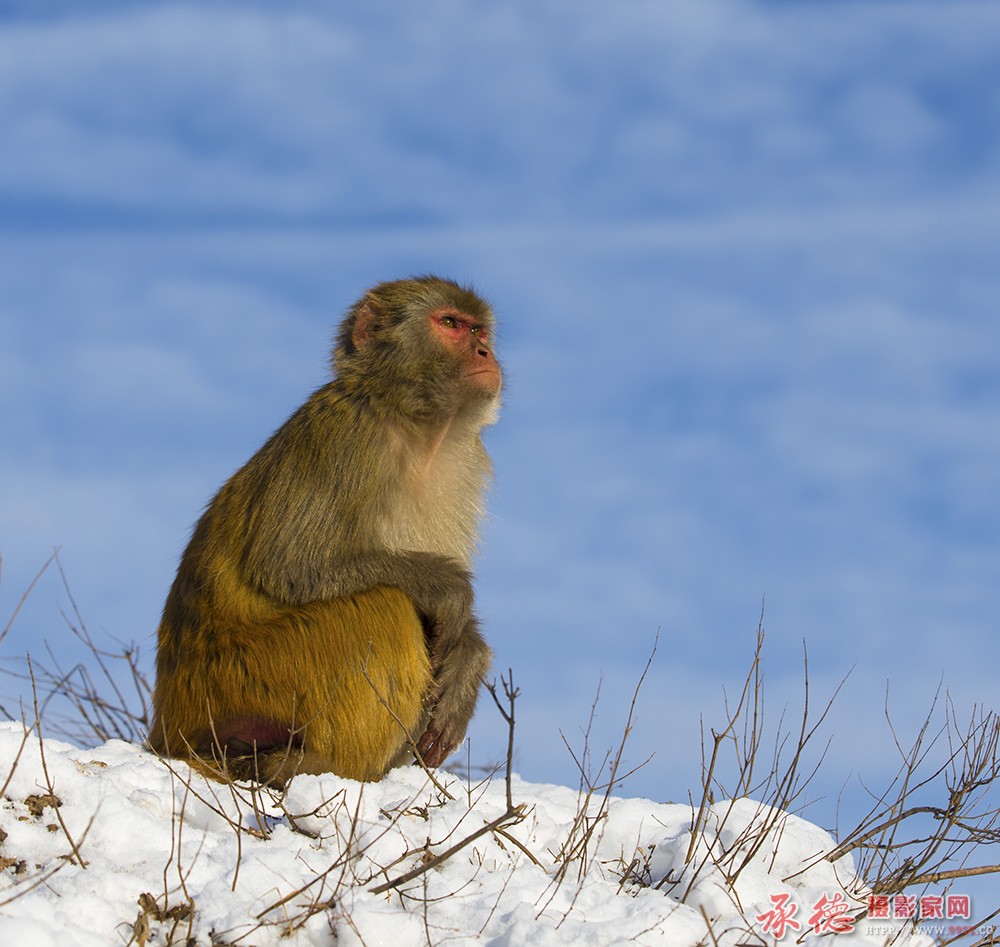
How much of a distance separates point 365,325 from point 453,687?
184 cm

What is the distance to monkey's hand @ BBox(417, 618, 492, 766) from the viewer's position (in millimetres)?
5898

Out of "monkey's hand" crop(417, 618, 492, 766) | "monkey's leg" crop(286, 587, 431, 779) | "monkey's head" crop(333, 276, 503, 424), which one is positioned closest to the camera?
"monkey's leg" crop(286, 587, 431, 779)

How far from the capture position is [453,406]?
631cm

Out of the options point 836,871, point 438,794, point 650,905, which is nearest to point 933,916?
point 836,871

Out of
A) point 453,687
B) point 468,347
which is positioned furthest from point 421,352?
point 453,687

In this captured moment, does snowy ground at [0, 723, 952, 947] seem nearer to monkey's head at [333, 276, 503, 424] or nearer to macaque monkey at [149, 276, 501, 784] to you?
macaque monkey at [149, 276, 501, 784]

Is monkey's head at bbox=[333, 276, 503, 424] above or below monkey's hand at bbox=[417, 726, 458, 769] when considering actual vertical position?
above

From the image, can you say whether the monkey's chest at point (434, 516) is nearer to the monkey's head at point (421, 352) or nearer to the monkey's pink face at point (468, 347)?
the monkey's head at point (421, 352)

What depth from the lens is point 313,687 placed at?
5.53 m

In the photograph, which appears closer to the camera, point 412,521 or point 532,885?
point 532,885

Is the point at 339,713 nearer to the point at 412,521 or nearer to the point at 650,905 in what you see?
the point at 412,521

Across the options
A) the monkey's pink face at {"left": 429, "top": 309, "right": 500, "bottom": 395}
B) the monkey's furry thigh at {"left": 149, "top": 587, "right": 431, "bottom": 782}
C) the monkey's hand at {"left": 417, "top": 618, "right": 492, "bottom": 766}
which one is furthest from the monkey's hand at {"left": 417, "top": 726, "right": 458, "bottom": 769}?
the monkey's pink face at {"left": 429, "top": 309, "right": 500, "bottom": 395}

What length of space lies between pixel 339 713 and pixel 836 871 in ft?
6.95

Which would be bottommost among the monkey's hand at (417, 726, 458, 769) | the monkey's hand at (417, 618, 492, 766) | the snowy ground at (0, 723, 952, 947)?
the snowy ground at (0, 723, 952, 947)
